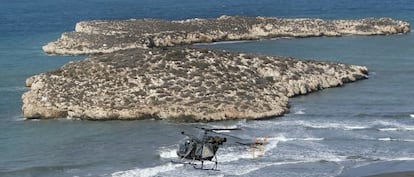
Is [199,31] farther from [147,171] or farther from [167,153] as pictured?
[147,171]

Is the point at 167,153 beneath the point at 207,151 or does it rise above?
beneath

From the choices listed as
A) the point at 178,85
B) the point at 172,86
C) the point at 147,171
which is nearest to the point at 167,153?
the point at 147,171

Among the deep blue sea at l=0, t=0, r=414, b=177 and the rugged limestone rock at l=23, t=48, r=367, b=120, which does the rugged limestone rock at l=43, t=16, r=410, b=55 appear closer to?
the deep blue sea at l=0, t=0, r=414, b=177

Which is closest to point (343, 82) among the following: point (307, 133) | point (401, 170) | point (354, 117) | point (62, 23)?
point (354, 117)

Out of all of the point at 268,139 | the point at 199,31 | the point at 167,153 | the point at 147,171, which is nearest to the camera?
the point at 147,171

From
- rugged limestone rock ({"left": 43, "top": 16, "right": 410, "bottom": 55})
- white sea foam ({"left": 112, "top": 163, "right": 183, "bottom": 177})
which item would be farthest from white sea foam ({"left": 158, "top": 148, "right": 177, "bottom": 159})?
rugged limestone rock ({"left": 43, "top": 16, "right": 410, "bottom": 55})

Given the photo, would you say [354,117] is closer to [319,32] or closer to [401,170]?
[401,170]

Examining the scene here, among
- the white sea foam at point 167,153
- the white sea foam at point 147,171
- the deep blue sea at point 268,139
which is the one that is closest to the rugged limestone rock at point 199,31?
the deep blue sea at point 268,139
